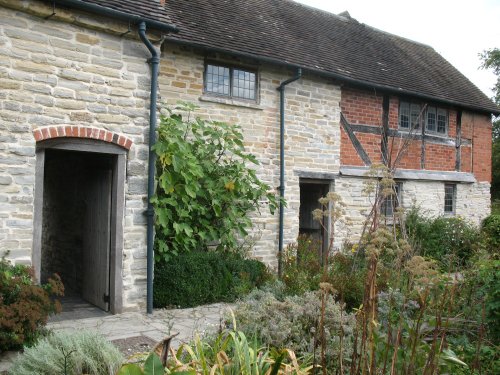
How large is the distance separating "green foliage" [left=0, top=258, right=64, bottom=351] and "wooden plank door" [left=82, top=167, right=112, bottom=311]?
167cm

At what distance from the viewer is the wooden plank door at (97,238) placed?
286 inches

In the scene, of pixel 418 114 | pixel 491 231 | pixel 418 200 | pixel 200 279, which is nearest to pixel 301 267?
pixel 200 279

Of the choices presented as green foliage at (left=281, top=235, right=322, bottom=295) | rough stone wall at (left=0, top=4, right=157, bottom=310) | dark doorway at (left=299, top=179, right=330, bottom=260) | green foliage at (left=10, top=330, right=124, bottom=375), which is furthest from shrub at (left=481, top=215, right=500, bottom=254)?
green foliage at (left=10, top=330, right=124, bottom=375)

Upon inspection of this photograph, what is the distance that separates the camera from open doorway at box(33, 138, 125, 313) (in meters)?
7.00

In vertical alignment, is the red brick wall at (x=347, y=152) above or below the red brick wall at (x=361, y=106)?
below

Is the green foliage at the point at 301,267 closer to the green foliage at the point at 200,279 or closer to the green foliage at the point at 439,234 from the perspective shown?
the green foliage at the point at 200,279

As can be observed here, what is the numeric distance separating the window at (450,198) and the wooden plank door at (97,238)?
34.9 feet

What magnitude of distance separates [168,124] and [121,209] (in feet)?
4.97

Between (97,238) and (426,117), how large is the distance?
995cm

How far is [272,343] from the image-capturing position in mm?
4457

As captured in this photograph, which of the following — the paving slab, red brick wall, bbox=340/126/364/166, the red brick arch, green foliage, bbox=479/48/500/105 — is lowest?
the paving slab

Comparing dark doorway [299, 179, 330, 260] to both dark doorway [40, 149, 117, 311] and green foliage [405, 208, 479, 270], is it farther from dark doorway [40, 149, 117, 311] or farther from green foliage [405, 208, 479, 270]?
dark doorway [40, 149, 117, 311]

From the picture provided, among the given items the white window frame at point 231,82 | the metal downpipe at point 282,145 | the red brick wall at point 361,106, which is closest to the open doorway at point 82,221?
the white window frame at point 231,82

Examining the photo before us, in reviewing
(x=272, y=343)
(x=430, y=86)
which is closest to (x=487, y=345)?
(x=272, y=343)
